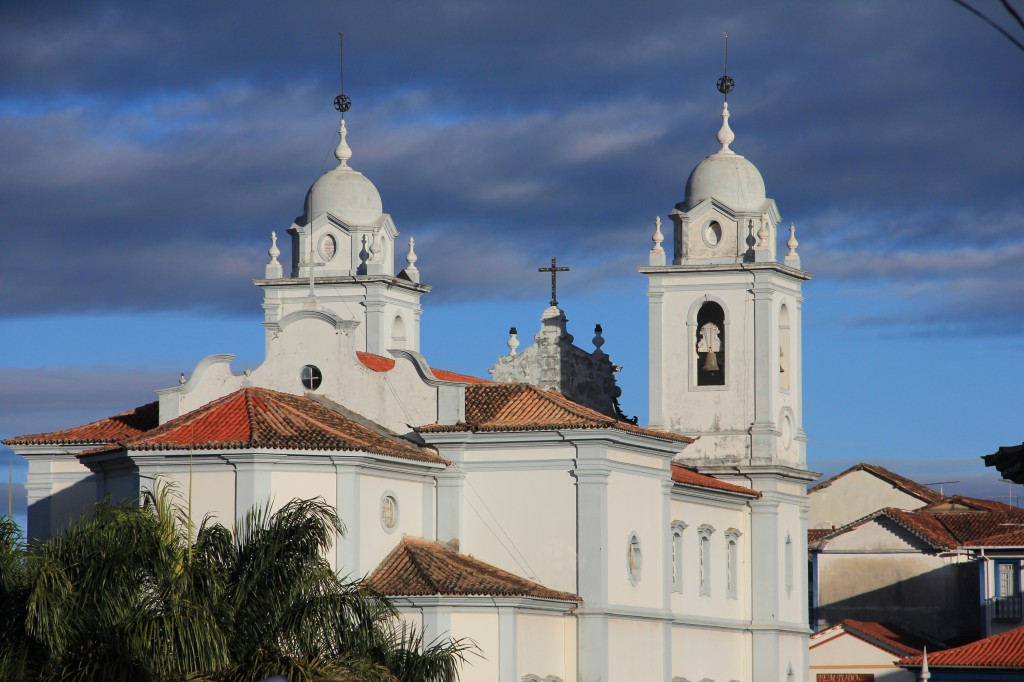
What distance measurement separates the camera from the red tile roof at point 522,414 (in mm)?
47938

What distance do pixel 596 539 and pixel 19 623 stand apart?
20.1m

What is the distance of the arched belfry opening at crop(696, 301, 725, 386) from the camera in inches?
2283

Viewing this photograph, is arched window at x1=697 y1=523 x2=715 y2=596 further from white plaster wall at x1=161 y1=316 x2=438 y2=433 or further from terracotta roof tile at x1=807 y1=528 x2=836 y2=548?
terracotta roof tile at x1=807 y1=528 x2=836 y2=548

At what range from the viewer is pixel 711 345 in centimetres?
5812

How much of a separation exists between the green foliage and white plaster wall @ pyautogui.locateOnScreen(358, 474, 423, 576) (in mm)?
12021

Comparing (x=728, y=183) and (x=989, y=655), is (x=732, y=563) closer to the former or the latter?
(x=989, y=655)

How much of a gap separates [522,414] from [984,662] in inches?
608

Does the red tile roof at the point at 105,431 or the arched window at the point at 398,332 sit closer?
the red tile roof at the point at 105,431

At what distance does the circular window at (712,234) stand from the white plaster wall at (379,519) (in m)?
13.8

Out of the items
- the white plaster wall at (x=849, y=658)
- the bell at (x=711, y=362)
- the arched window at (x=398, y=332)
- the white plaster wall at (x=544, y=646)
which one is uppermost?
the arched window at (x=398, y=332)

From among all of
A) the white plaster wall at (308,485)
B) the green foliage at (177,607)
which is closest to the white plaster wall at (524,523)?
the white plaster wall at (308,485)

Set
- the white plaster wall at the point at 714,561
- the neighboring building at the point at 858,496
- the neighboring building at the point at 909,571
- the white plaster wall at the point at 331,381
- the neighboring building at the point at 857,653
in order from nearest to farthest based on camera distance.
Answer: the white plaster wall at the point at 331,381 → the white plaster wall at the point at 714,561 → the neighboring building at the point at 857,653 → the neighboring building at the point at 909,571 → the neighboring building at the point at 858,496

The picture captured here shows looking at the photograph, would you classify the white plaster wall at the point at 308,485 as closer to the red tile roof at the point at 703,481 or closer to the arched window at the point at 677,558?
the red tile roof at the point at 703,481

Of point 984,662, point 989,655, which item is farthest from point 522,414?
point 989,655
